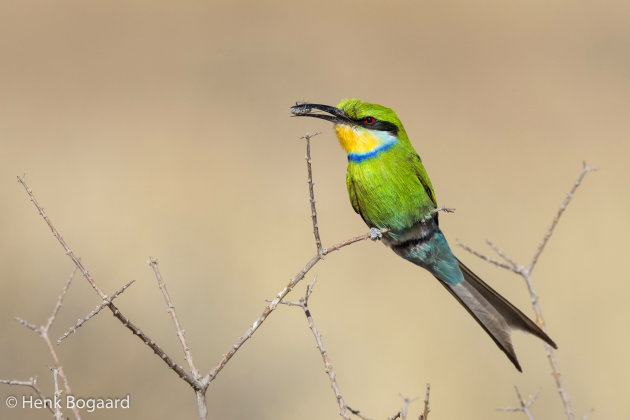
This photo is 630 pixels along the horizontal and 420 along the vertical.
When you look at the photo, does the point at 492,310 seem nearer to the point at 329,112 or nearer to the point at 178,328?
the point at 329,112

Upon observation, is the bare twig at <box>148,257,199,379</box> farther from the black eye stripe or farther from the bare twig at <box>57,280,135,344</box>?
the black eye stripe

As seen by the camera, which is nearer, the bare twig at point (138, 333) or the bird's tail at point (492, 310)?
the bare twig at point (138, 333)

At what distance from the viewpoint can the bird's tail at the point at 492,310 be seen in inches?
118

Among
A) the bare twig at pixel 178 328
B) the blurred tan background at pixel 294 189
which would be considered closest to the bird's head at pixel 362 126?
the bare twig at pixel 178 328

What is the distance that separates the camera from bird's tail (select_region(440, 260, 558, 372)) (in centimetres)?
300

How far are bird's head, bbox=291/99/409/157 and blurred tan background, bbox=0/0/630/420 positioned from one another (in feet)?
7.70

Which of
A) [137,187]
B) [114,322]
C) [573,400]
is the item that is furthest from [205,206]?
[573,400]

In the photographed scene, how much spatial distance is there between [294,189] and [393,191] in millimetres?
3218

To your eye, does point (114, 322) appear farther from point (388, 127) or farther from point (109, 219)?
point (388, 127)

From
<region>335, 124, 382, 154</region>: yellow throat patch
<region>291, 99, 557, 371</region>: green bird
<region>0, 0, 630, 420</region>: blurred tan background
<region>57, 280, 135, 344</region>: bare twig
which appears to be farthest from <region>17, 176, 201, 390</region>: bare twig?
<region>0, 0, 630, 420</region>: blurred tan background

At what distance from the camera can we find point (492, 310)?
3.14 m

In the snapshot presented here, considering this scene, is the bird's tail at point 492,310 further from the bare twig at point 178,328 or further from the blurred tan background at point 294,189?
the blurred tan background at point 294,189

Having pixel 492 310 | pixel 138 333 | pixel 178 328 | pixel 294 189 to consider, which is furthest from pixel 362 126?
pixel 294 189

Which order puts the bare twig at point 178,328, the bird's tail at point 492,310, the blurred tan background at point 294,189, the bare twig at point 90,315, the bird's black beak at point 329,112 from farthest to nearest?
the blurred tan background at point 294,189 < the bird's black beak at point 329,112 < the bird's tail at point 492,310 < the bare twig at point 178,328 < the bare twig at point 90,315
